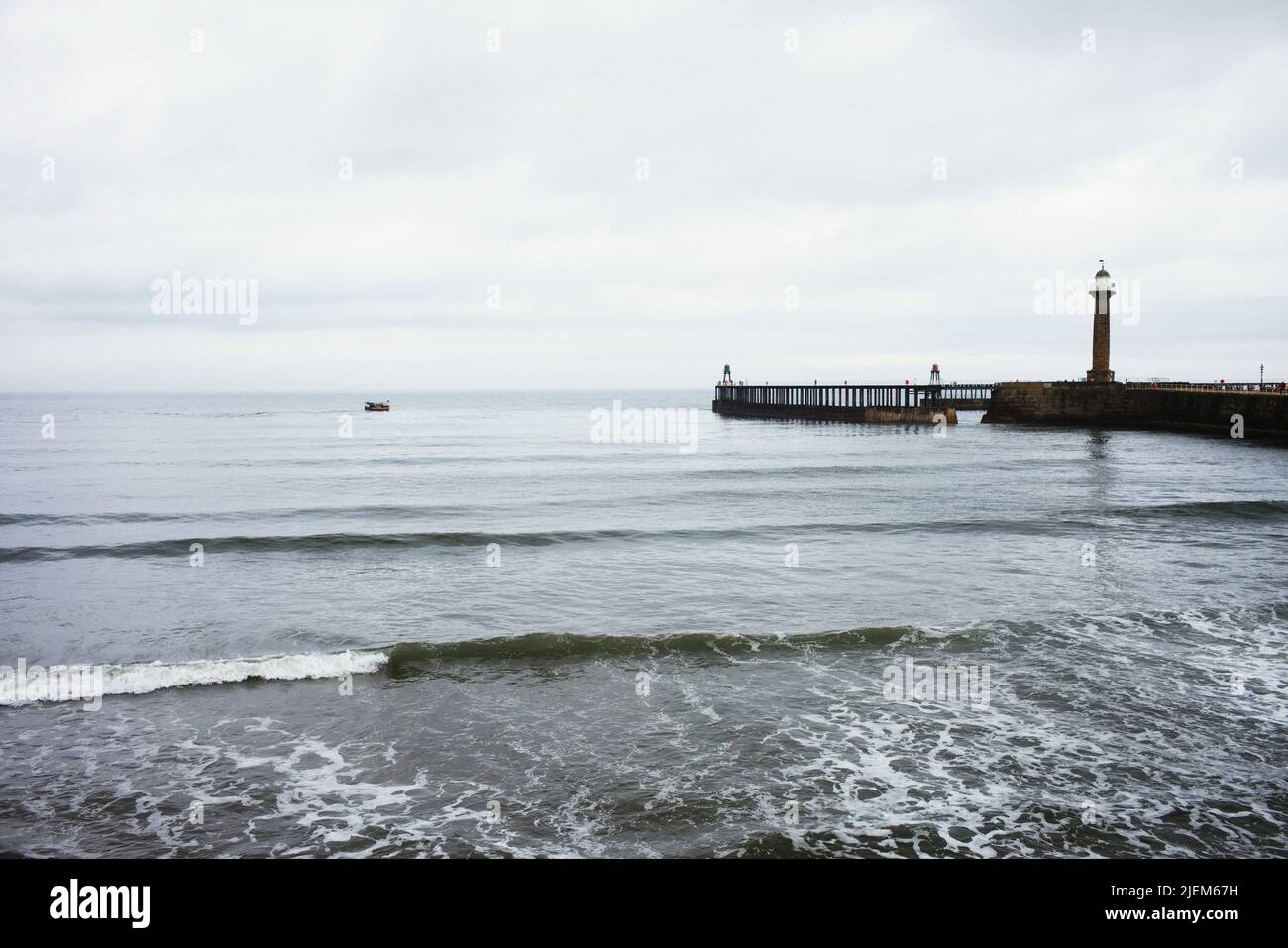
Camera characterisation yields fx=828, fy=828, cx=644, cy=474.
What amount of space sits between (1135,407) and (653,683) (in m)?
62.9

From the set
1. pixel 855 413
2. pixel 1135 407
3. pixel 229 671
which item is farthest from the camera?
pixel 855 413

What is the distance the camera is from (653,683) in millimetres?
8914

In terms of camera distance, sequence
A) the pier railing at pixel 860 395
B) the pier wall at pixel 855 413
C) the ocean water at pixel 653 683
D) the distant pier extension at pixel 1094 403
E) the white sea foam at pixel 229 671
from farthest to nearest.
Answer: the pier railing at pixel 860 395 < the pier wall at pixel 855 413 < the distant pier extension at pixel 1094 403 < the white sea foam at pixel 229 671 < the ocean water at pixel 653 683

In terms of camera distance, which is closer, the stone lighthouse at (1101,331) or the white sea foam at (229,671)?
the white sea foam at (229,671)

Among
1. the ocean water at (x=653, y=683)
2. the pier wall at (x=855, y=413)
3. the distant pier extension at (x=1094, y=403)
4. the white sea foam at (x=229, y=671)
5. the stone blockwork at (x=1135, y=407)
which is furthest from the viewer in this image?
the pier wall at (x=855, y=413)

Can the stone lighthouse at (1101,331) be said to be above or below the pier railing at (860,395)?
above

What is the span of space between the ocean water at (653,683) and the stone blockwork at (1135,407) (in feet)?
98.3

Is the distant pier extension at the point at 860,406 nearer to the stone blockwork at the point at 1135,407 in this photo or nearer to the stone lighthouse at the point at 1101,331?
the stone blockwork at the point at 1135,407

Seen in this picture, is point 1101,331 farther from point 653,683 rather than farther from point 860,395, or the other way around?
point 653,683

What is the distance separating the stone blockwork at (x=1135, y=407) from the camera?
45.6 meters

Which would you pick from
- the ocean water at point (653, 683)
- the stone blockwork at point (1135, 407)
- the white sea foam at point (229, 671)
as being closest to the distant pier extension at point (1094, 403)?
the stone blockwork at point (1135, 407)

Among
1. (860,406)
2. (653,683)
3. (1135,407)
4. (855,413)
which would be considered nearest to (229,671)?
(653,683)
